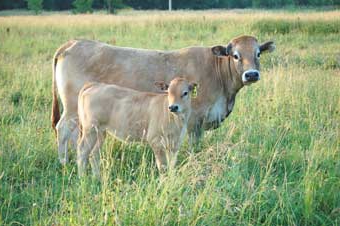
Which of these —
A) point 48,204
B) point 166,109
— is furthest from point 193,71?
point 48,204

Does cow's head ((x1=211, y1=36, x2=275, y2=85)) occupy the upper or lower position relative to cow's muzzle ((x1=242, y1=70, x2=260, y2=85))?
upper

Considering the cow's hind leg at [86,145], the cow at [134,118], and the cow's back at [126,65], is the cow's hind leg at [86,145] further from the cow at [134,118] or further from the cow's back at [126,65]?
the cow's back at [126,65]

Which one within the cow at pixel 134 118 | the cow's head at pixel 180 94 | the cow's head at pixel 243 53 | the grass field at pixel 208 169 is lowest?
the grass field at pixel 208 169

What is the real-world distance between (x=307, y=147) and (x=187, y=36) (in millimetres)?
13953

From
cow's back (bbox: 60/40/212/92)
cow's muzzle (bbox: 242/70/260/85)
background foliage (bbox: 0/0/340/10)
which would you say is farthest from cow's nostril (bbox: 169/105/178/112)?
background foliage (bbox: 0/0/340/10)

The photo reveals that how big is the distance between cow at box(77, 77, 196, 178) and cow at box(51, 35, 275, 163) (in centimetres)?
91

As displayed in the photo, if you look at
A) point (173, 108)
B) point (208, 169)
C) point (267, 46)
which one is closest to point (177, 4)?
point (267, 46)

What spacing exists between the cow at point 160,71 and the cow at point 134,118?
0.91 metres

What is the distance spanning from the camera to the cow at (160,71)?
7.25 m

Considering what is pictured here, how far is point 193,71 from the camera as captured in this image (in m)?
7.46

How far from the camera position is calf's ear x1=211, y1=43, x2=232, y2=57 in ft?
24.4

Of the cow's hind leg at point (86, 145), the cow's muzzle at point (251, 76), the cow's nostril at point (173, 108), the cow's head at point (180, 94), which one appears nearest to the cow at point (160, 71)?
the cow's muzzle at point (251, 76)

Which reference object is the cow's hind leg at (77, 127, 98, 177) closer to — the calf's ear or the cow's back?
the cow's back

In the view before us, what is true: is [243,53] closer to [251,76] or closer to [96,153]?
[251,76]
